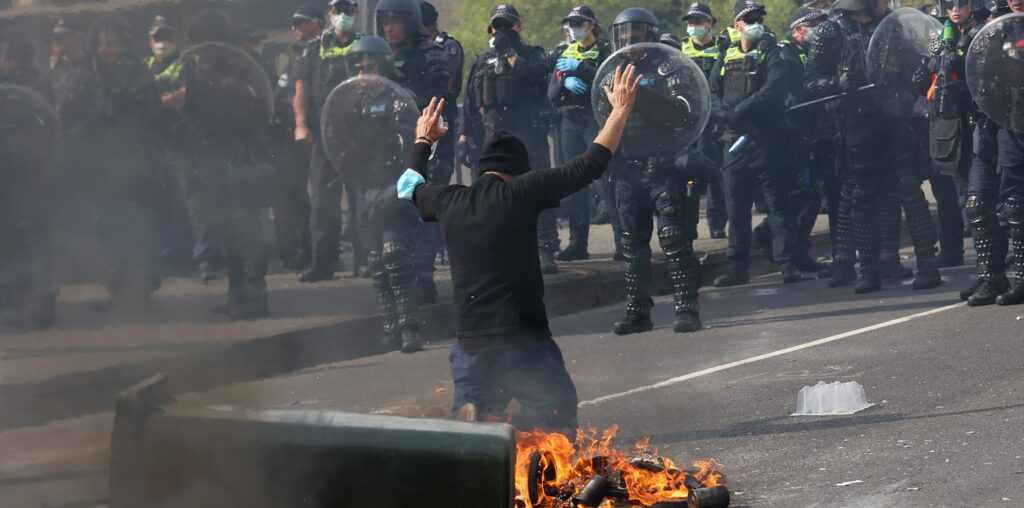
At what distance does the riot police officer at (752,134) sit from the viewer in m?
11.2

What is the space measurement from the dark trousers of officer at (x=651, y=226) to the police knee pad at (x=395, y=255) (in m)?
1.30

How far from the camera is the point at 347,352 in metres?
9.55

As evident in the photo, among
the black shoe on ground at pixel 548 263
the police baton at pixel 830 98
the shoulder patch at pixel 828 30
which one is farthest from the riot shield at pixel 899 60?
the black shoe on ground at pixel 548 263

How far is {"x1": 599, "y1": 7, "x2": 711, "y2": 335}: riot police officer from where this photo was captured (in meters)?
9.05

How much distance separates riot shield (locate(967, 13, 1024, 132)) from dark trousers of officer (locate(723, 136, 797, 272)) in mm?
2453

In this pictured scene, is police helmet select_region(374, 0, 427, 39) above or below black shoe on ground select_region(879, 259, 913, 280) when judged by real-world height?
above

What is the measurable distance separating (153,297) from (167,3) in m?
1.86

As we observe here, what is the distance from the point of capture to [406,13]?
1009cm

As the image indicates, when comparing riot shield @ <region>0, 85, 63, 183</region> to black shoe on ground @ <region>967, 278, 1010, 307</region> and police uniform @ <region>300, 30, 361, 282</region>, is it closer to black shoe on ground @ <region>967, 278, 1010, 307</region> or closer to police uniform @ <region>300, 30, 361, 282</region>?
police uniform @ <region>300, 30, 361, 282</region>

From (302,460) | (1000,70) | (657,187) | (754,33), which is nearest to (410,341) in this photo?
(657,187)

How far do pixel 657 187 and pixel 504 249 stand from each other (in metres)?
3.64

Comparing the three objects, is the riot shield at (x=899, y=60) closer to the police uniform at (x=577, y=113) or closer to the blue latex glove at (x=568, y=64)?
the police uniform at (x=577, y=113)

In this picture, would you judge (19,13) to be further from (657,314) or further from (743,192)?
(743,192)

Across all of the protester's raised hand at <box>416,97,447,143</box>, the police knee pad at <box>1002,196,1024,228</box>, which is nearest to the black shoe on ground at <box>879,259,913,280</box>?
the police knee pad at <box>1002,196,1024,228</box>
